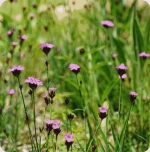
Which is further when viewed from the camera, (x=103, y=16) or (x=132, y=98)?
(x=103, y=16)

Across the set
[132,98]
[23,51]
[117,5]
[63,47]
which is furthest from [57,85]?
[132,98]

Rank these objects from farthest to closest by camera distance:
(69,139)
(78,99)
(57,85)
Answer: (57,85), (78,99), (69,139)

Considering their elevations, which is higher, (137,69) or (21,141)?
(137,69)

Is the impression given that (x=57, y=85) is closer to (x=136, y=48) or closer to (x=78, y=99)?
(x=78, y=99)

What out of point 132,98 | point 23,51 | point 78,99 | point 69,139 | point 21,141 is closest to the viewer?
point 69,139

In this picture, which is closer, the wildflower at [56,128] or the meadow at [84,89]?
the wildflower at [56,128]

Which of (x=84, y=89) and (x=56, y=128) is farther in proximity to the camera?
(x=84, y=89)

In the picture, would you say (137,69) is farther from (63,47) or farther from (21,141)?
(21,141)

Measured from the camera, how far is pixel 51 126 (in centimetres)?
148

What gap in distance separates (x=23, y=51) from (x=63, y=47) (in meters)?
0.49

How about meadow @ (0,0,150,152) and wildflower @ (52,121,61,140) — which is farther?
meadow @ (0,0,150,152)

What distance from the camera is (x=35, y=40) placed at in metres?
3.02

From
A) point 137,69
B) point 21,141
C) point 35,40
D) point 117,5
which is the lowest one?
point 21,141

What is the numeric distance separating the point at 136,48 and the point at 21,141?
110cm
